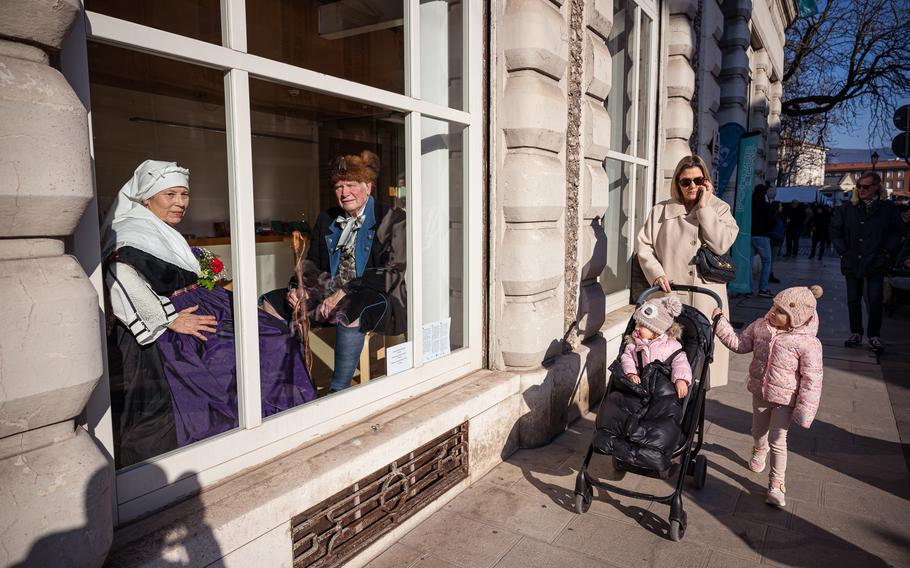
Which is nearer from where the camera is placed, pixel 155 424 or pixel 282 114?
pixel 155 424

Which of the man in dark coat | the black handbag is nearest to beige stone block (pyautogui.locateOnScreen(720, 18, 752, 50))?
the man in dark coat

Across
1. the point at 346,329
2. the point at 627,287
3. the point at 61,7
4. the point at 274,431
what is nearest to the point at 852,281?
the point at 627,287

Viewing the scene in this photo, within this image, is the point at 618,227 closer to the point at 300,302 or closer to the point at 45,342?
the point at 300,302

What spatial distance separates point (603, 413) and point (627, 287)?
12.4ft

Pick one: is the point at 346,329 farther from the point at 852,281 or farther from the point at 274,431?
the point at 852,281

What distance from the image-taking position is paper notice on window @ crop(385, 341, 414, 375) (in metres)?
3.63

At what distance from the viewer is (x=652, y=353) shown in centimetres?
355

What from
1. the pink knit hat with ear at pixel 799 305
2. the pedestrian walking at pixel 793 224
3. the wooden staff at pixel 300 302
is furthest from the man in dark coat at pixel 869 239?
the pedestrian walking at pixel 793 224

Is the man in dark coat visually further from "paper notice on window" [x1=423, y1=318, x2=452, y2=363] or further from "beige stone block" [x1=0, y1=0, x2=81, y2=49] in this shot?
"beige stone block" [x1=0, y1=0, x2=81, y2=49]

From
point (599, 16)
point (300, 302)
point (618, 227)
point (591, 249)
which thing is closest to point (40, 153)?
point (300, 302)

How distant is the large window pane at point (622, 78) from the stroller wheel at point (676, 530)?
3.95 m

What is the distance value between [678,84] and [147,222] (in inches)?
242

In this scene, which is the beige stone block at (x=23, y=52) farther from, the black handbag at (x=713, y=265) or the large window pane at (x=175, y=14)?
the black handbag at (x=713, y=265)

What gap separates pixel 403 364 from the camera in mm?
3709
